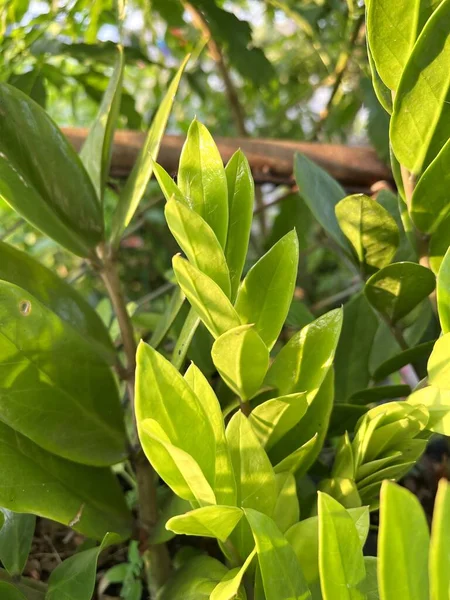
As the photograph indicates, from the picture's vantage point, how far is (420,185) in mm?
280

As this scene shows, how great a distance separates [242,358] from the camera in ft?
0.74

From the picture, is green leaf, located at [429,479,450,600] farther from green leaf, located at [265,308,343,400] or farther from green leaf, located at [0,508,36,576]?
green leaf, located at [0,508,36,576]

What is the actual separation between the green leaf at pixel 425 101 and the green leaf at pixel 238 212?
0.08 metres

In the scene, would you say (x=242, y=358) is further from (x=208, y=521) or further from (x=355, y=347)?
(x=355, y=347)

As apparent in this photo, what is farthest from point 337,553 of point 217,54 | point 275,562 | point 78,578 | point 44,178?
point 217,54

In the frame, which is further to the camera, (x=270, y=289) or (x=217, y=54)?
(x=217, y=54)

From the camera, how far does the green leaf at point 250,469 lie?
0.22 meters

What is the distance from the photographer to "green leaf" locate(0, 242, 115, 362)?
322mm

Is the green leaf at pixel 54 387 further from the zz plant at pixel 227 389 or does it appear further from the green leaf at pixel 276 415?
the green leaf at pixel 276 415

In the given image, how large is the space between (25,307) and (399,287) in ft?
0.63

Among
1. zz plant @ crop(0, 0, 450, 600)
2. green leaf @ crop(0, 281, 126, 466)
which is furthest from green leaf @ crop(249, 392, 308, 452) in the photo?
green leaf @ crop(0, 281, 126, 466)

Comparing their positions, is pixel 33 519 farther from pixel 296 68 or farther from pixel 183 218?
pixel 296 68

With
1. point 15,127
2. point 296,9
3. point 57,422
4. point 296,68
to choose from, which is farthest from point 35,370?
point 296,68

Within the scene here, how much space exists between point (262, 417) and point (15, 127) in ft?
0.67
